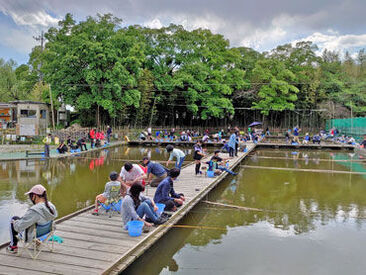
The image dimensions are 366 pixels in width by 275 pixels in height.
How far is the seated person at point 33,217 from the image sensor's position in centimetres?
451

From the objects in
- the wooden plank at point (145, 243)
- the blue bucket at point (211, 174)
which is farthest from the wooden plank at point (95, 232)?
the blue bucket at point (211, 174)

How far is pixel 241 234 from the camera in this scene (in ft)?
22.7

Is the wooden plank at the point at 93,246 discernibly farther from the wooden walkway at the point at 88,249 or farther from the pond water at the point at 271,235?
the pond water at the point at 271,235

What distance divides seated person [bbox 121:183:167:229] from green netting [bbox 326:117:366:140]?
24889 mm

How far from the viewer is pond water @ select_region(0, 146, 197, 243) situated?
846 centimetres

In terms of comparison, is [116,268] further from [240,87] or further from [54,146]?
[240,87]

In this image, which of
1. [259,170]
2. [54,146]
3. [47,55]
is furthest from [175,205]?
[47,55]

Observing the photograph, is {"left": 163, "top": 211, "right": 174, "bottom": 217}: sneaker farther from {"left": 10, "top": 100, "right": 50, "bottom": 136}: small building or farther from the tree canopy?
{"left": 10, "top": 100, "right": 50, "bottom": 136}: small building

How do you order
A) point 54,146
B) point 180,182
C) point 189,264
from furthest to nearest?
point 54,146 < point 180,182 < point 189,264

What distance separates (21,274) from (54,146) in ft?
62.6

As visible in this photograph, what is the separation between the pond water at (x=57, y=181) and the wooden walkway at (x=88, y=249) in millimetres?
1594

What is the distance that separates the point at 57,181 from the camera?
11.7m

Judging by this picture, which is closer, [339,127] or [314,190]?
[314,190]

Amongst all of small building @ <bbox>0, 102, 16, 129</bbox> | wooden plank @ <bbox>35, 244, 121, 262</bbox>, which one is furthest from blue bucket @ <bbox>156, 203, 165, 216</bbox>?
small building @ <bbox>0, 102, 16, 129</bbox>
